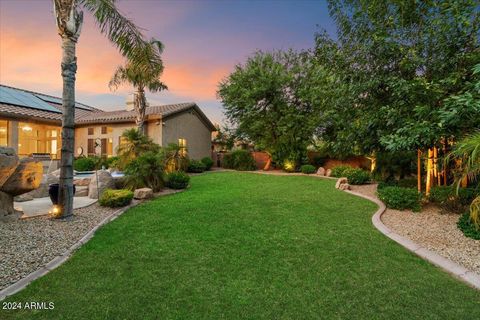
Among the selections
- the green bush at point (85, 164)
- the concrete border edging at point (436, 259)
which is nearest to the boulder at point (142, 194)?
the concrete border edging at point (436, 259)

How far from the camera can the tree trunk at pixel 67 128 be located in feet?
19.2

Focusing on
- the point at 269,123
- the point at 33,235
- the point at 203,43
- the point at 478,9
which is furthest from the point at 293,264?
the point at 269,123

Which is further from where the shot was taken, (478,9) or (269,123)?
(269,123)

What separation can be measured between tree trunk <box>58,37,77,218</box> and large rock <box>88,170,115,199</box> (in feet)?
7.92

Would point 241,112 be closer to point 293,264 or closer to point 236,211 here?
point 236,211

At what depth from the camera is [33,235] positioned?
15.4 feet

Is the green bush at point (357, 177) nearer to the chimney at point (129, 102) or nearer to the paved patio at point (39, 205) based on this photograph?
the paved patio at point (39, 205)

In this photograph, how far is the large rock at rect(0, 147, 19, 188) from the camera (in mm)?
5438

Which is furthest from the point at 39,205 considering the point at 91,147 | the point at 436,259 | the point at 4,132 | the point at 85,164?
the point at 91,147

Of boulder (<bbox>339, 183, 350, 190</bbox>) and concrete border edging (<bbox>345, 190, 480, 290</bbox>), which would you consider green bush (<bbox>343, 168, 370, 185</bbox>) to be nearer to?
boulder (<bbox>339, 183, 350, 190</bbox>)

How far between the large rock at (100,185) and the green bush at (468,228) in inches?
391

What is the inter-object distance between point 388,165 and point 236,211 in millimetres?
8286

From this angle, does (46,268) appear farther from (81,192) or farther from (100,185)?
(81,192)

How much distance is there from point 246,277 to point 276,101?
17417 mm
